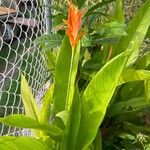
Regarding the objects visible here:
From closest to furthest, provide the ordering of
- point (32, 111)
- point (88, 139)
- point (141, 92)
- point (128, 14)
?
1. point (88, 139)
2. point (32, 111)
3. point (141, 92)
4. point (128, 14)

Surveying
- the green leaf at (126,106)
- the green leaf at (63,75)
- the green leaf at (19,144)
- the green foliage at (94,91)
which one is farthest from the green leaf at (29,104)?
the green leaf at (126,106)

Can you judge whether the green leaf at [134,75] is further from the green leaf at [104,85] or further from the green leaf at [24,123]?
the green leaf at [24,123]

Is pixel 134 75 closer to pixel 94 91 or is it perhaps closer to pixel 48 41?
pixel 94 91

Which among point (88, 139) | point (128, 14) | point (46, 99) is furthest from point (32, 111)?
point (128, 14)

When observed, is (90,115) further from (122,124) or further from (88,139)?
(122,124)

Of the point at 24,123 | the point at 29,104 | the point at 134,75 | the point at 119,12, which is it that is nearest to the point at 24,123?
the point at 24,123

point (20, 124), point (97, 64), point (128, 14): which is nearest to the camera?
point (20, 124)
